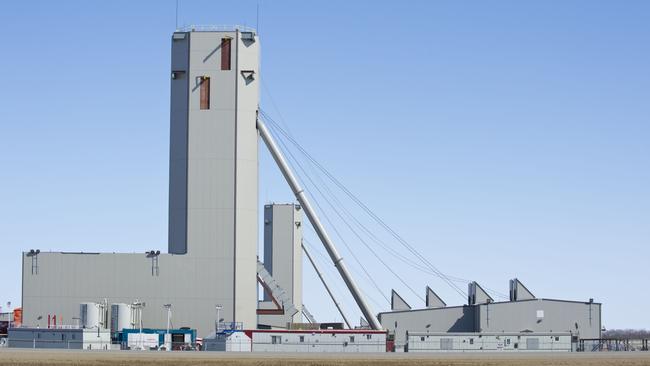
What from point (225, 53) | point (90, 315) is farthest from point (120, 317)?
point (225, 53)

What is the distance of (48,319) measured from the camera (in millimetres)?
101312

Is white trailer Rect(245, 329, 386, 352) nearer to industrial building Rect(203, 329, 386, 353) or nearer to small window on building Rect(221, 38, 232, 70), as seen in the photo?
industrial building Rect(203, 329, 386, 353)

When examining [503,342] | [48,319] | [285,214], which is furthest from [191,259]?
[285,214]

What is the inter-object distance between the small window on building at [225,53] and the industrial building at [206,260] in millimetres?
90

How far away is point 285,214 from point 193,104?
4426 cm

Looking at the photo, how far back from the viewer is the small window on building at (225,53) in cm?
10375

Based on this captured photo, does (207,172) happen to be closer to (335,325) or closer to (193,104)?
(193,104)

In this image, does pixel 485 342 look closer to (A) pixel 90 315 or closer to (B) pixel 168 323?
(B) pixel 168 323

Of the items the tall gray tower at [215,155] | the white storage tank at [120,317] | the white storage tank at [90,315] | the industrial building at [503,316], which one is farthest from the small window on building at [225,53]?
the industrial building at [503,316]

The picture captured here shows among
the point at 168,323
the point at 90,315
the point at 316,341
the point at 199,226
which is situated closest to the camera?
the point at 316,341

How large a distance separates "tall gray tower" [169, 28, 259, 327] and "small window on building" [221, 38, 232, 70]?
Answer: 9 centimetres

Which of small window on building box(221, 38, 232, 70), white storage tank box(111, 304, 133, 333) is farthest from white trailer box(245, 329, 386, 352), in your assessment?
small window on building box(221, 38, 232, 70)

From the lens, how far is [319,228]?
344 ft

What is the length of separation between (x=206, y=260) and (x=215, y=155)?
9.42 meters
